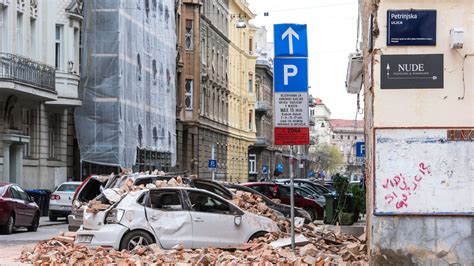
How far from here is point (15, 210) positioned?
25766mm

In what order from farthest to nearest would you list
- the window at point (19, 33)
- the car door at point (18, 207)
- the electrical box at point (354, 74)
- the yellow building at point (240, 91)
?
the yellow building at point (240, 91) < the window at point (19, 33) < the car door at point (18, 207) < the electrical box at point (354, 74)

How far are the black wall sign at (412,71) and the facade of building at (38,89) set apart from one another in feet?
76.1

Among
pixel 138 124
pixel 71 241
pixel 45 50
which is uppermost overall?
pixel 45 50

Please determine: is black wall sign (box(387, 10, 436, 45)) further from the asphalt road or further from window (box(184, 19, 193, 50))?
window (box(184, 19, 193, 50))

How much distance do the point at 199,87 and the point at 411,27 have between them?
50907mm

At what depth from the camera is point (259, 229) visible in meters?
17.7

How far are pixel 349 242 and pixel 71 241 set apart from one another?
5485 mm

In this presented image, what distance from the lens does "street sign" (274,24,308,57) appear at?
1340cm

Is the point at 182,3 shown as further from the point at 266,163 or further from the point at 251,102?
the point at 266,163

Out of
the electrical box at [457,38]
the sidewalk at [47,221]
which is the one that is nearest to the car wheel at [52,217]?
the sidewalk at [47,221]

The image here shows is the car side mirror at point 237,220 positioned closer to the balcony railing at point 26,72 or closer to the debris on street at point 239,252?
the debris on street at point 239,252

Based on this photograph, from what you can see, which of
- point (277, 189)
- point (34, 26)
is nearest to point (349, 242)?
point (277, 189)

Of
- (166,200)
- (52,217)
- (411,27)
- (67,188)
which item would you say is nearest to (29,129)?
(52,217)

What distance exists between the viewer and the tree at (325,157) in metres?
159
